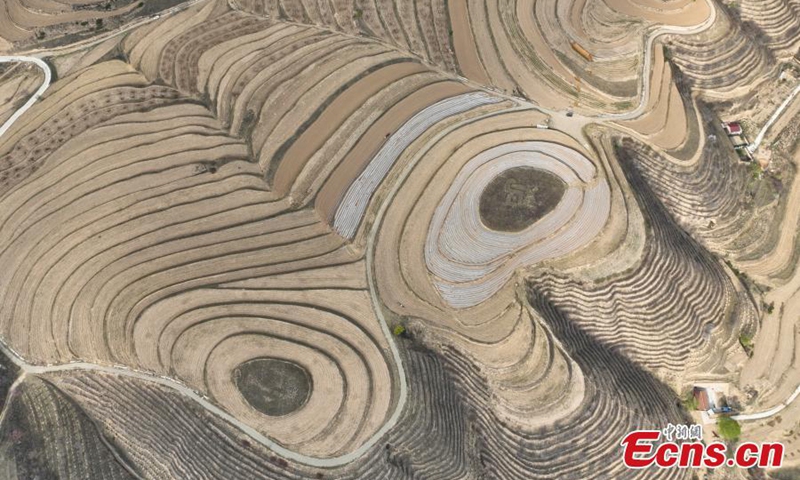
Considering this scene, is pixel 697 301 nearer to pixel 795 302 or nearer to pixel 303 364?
pixel 795 302

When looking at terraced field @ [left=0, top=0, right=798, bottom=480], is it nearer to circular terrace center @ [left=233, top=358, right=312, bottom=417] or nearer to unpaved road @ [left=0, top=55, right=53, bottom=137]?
circular terrace center @ [left=233, top=358, right=312, bottom=417]

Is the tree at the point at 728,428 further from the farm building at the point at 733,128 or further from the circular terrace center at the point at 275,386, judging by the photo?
the circular terrace center at the point at 275,386

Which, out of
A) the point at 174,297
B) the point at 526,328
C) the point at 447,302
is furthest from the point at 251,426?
the point at 526,328

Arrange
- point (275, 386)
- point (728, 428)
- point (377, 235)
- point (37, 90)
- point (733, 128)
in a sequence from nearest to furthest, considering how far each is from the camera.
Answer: point (275, 386) → point (377, 235) → point (728, 428) → point (37, 90) → point (733, 128)

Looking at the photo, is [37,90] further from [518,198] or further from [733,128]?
[733,128]

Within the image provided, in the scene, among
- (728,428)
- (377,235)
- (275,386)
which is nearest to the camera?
(275,386)

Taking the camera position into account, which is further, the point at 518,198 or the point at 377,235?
the point at 377,235

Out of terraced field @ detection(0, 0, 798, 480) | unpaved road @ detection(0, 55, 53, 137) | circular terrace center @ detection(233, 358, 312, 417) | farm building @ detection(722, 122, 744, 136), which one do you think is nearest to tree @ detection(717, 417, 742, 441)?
terraced field @ detection(0, 0, 798, 480)

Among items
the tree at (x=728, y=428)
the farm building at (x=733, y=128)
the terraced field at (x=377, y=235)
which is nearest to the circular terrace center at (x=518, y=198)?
the terraced field at (x=377, y=235)

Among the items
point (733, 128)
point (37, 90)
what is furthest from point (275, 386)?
point (733, 128)
